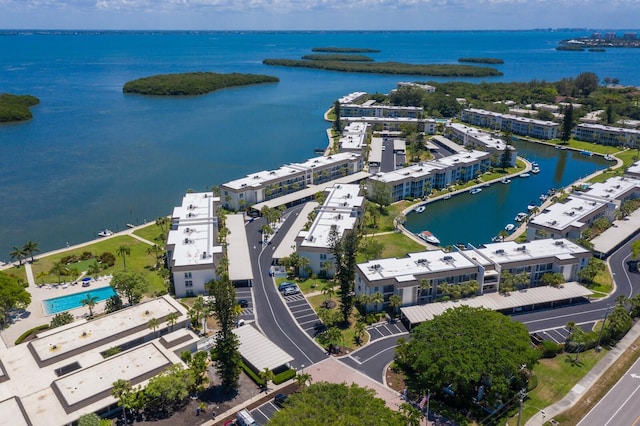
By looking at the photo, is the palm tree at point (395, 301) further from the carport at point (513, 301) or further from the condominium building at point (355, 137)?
the condominium building at point (355, 137)

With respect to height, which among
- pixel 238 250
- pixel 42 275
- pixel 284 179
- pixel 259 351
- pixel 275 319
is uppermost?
pixel 284 179

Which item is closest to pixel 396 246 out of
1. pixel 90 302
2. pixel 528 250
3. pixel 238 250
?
pixel 528 250

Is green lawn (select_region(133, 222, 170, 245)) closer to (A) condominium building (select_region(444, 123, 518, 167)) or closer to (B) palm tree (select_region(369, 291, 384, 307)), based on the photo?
(B) palm tree (select_region(369, 291, 384, 307))

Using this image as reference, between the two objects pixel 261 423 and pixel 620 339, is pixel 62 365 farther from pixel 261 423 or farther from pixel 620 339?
pixel 620 339

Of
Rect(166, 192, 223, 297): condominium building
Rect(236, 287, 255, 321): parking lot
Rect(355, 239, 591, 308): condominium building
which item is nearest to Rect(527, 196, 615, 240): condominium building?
Rect(355, 239, 591, 308): condominium building

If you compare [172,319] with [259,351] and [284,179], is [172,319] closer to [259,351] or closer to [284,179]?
[259,351]

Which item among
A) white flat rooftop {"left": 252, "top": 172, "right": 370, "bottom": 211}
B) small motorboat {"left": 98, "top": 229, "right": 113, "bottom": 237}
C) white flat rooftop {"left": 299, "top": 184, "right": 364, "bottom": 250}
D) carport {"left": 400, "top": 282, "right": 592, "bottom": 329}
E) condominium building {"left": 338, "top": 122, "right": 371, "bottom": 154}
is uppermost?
condominium building {"left": 338, "top": 122, "right": 371, "bottom": 154}
